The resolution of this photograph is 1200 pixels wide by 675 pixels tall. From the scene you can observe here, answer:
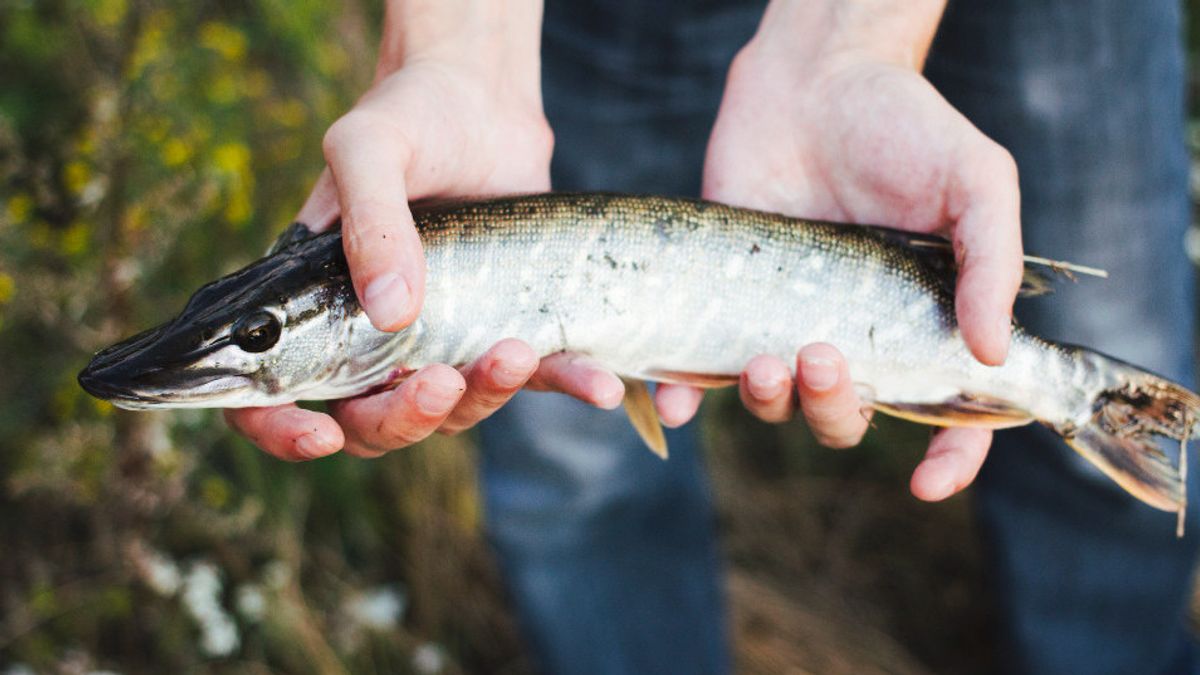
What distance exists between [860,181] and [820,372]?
55 cm

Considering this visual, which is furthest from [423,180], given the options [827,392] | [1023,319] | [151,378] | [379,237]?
[1023,319]

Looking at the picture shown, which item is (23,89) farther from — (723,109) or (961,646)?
(961,646)

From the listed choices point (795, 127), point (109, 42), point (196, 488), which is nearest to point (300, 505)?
point (196, 488)

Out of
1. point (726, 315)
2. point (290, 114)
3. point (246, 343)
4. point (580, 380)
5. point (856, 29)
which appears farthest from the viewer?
point (290, 114)

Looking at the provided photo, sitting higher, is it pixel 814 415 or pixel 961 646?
pixel 814 415

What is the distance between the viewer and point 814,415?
1.74 meters

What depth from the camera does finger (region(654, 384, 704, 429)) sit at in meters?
1.98

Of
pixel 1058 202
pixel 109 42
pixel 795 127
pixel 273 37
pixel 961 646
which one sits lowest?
pixel 961 646

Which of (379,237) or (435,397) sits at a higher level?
(379,237)

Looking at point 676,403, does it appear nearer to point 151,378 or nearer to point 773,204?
point 773,204

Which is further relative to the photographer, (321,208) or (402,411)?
(321,208)

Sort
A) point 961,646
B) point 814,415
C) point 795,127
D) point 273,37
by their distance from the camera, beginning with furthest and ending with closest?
point 273,37, point 961,646, point 795,127, point 814,415

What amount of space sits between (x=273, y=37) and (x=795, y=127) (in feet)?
7.06

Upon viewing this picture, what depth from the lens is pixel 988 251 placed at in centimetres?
164
